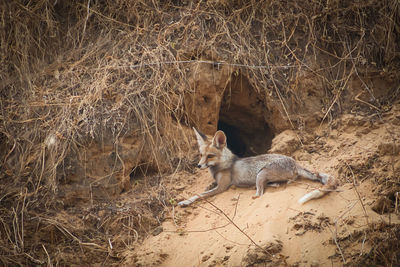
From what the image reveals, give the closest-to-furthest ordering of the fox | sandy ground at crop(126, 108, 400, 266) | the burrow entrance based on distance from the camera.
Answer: sandy ground at crop(126, 108, 400, 266)
the fox
the burrow entrance

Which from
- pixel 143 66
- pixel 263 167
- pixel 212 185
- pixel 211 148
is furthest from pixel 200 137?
pixel 143 66

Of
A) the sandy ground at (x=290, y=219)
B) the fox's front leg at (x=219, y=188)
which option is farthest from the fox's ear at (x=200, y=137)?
the sandy ground at (x=290, y=219)

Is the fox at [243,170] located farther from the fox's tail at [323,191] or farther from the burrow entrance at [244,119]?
the burrow entrance at [244,119]

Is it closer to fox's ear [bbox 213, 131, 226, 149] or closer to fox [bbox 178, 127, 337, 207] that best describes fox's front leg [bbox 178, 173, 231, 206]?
fox [bbox 178, 127, 337, 207]

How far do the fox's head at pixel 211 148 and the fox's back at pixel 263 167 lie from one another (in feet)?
0.99

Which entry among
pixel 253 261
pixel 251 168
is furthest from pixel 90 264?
pixel 251 168

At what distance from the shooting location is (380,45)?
18.7 feet

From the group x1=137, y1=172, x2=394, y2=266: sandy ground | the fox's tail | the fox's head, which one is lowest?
x1=137, y1=172, x2=394, y2=266: sandy ground

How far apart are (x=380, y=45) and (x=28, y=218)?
230 inches

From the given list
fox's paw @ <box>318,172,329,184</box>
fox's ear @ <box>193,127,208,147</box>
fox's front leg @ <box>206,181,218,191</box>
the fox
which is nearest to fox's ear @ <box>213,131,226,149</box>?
the fox

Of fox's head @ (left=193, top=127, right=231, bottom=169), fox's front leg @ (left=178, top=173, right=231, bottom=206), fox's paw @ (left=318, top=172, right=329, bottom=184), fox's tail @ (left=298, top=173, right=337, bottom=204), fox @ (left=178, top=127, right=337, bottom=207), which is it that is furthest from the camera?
fox's head @ (left=193, top=127, right=231, bottom=169)

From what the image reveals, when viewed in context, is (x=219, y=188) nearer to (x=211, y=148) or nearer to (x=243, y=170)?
(x=243, y=170)

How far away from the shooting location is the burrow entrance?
6.15 m

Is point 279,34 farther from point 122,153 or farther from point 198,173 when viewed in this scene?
point 122,153
